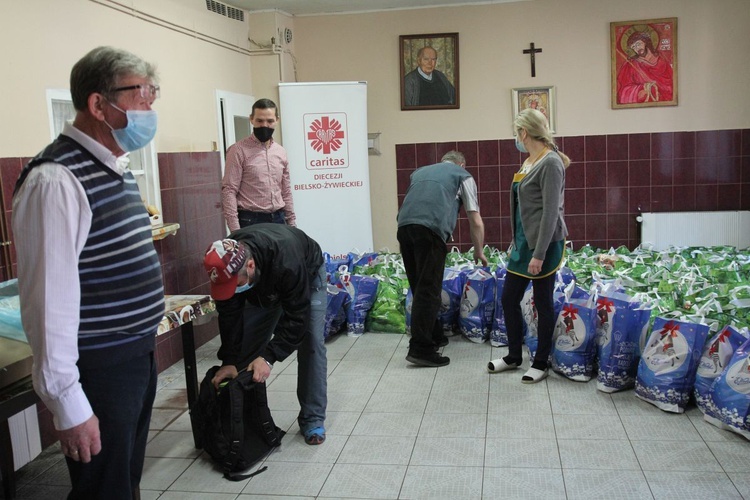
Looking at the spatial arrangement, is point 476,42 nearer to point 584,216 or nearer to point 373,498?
point 584,216

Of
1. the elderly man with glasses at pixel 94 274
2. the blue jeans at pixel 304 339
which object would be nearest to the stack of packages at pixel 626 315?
the blue jeans at pixel 304 339

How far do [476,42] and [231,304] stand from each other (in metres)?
4.27

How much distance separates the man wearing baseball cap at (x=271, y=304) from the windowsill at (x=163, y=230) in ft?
4.10

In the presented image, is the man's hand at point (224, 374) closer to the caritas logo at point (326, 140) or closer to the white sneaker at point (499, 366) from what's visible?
the white sneaker at point (499, 366)

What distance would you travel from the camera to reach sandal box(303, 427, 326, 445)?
118 inches

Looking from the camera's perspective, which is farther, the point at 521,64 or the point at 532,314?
the point at 521,64

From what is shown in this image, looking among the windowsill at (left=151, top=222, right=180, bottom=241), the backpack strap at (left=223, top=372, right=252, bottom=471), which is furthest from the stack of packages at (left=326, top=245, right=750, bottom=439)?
the backpack strap at (left=223, top=372, right=252, bottom=471)

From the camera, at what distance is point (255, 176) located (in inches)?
168

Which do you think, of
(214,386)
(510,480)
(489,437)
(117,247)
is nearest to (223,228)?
(214,386)

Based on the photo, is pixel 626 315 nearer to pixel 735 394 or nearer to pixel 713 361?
pixel 713 361

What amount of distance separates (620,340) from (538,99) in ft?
10.8

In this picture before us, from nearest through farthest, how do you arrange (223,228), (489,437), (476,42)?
(489,437), (223,228), (476,42)

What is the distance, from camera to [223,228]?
5.03 m

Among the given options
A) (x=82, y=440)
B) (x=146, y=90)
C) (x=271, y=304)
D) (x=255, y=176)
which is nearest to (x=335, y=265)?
(x=255, y=176)
